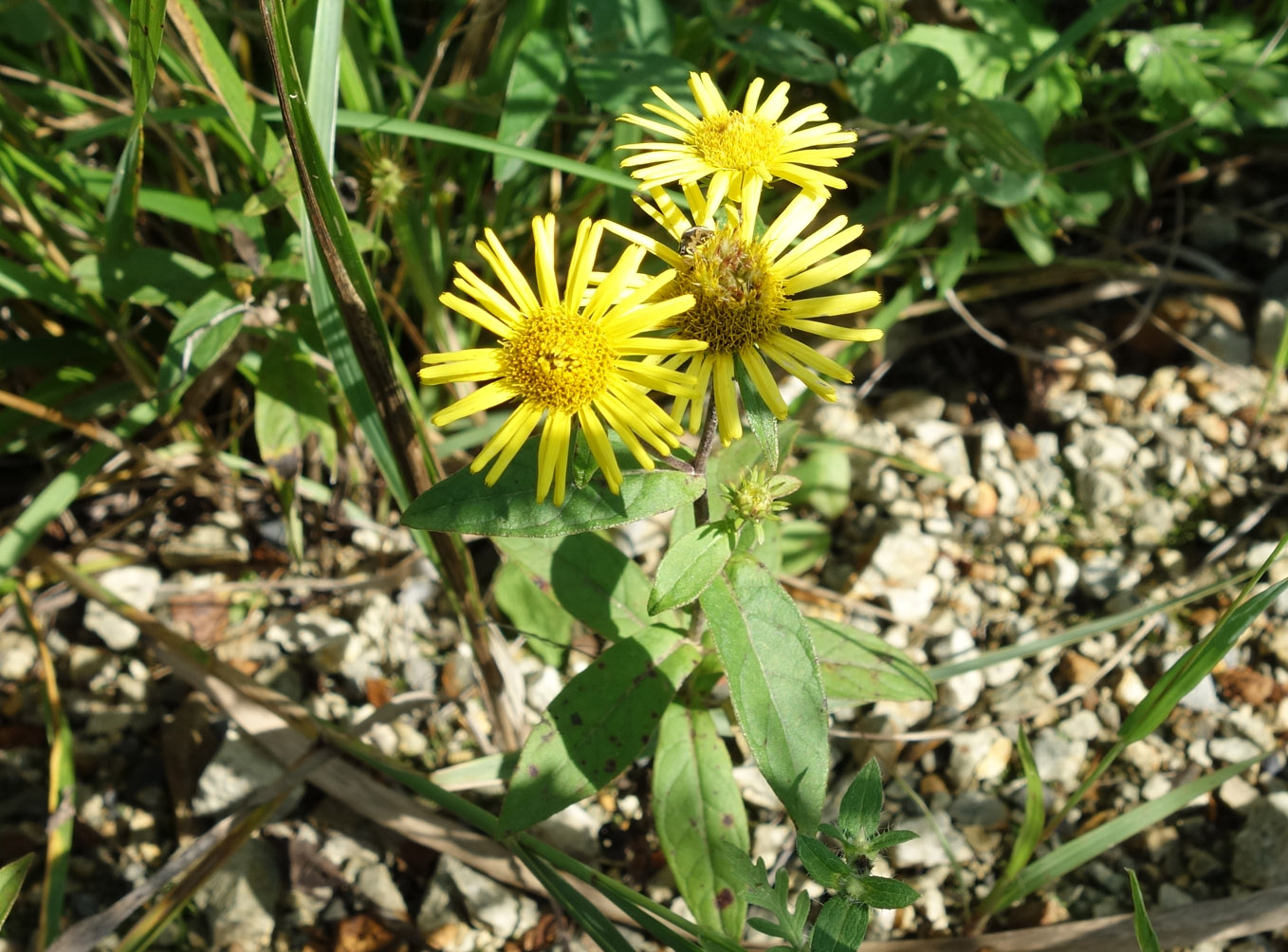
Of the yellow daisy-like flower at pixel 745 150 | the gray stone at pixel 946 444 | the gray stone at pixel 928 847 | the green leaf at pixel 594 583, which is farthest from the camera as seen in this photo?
the gray stone at pixel 946 444

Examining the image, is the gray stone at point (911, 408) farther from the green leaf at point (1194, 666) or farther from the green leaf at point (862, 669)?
the green leaf at point (1194, 666)

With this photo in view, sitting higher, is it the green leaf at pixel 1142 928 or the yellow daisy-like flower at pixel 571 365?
the yellow daisy-like flower at pixel 571 365

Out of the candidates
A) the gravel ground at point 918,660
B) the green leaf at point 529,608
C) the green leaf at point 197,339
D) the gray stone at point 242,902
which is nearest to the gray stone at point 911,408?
the gravel ground at point 918,660

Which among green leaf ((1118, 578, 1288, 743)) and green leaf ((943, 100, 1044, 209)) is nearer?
green leaf ((1118, 578, 1288, 743))

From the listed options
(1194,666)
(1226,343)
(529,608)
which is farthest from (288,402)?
(1226,343)

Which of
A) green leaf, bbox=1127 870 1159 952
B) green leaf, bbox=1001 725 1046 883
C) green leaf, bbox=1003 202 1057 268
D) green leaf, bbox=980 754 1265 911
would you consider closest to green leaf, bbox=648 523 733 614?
green leaf, bbox=1001 725 1046 883

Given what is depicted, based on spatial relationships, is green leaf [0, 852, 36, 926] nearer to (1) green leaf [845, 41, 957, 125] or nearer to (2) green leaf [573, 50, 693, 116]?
(2) green leaf [573, 50, 693, 116]
